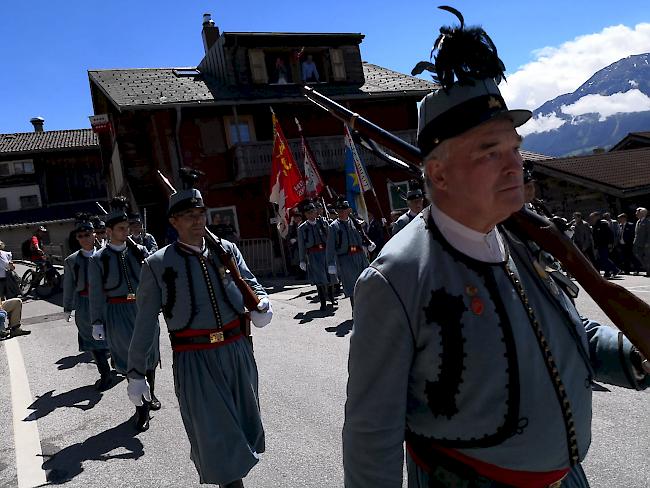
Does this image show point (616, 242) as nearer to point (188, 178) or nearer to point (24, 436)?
point (188, 178)

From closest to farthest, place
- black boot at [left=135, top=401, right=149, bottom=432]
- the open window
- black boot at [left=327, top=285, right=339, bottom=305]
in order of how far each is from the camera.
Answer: black boot at [left=135, top=401, right=149, bottom=432] < black boot at [left=327, top=285, right=339, bottom=305] < the open window

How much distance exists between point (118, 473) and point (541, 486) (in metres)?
3.81

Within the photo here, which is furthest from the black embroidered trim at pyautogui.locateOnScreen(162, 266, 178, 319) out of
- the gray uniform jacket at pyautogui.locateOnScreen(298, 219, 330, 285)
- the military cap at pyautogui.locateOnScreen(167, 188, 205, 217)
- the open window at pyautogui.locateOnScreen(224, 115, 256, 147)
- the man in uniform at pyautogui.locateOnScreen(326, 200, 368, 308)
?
the open window at pyautogui.locateOnScreen(224, 115, 256, 147)

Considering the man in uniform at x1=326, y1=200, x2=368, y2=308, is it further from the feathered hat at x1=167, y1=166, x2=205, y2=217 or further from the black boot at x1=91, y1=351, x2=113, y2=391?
the feathered hat at x1=167, y1=166, x2=205, y2=217

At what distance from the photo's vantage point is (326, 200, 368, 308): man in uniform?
418 inches

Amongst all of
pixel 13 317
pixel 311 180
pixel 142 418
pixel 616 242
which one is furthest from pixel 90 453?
pixel 616 242

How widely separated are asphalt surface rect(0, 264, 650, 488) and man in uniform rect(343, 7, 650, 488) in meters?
2.21

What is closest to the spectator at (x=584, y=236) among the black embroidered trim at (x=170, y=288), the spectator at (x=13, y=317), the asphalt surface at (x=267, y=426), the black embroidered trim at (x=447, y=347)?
the asphalt surface at (x=267, y=426)

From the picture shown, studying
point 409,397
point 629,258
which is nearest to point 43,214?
point 629,258

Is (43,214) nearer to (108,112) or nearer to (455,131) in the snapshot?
(108,112)

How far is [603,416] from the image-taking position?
14.6 ft

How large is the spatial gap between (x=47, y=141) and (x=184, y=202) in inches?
1633

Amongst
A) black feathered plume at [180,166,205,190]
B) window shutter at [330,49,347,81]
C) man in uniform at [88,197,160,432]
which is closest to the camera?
black feathered plume at [180,166,205,190]

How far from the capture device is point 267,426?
507 cm
